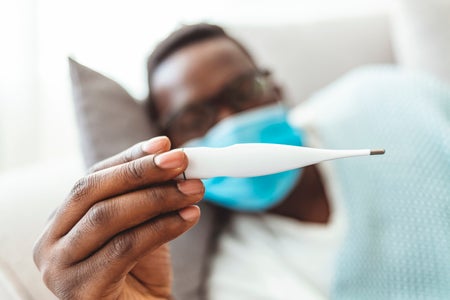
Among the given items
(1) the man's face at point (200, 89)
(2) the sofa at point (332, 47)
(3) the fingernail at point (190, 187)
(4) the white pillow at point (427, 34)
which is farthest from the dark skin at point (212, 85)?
(3) the fingernail at point (190, 187)

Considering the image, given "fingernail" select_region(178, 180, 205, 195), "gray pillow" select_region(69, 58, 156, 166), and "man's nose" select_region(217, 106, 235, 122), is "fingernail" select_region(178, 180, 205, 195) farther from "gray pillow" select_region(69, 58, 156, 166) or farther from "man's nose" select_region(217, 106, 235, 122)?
"man's nose" select_region(217, 106, 235, 122)

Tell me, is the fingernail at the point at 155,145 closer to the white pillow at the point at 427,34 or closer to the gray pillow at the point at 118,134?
the gray pillow at the point at 118,134

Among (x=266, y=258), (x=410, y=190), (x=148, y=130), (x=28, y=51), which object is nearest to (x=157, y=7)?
(x=28, y=51)

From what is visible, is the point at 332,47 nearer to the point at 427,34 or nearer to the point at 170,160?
the point at 427,34

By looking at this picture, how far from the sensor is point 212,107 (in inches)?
33.7

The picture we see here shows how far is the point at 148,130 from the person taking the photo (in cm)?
83

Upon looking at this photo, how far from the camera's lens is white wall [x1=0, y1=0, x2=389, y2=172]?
1031mm

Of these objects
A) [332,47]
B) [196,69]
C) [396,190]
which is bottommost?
[396,190]

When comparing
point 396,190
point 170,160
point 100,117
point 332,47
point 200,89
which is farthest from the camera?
point 332,47

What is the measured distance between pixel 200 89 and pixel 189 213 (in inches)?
19.5

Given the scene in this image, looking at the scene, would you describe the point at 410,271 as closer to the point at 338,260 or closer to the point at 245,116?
the point at 338,260

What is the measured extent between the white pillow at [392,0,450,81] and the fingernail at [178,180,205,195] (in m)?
0.83

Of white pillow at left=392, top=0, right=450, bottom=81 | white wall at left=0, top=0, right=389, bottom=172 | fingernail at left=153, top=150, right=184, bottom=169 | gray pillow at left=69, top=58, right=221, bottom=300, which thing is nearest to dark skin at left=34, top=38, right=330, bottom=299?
fingernail at left=153, top=150, right=184, bottom=169

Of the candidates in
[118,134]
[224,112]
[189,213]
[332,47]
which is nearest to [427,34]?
[332,47]
